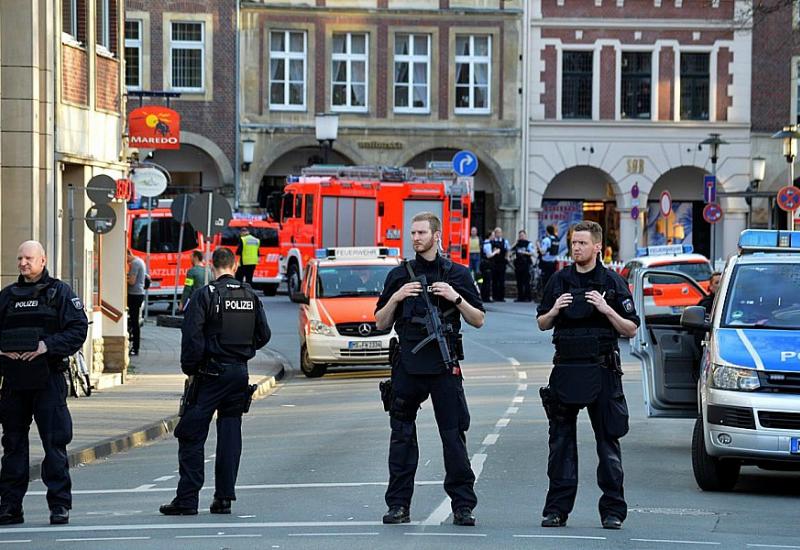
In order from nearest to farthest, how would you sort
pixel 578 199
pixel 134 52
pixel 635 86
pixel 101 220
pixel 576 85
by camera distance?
pixel 101 220 < pixel 134 52 < pixel 576 85 < pixel 635 86 < pixel 578 199

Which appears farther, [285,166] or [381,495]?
[285,166]

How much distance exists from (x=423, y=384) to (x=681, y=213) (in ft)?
150

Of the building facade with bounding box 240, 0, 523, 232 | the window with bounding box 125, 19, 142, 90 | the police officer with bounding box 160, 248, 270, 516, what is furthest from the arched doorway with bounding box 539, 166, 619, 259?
the police officer with bounding box 160, 248, 270, 516

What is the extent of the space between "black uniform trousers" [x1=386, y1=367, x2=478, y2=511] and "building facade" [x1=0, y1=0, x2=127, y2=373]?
1030 cm

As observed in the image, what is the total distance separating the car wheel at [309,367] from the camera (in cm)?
2635

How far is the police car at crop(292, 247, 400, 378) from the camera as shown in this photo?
25844mm

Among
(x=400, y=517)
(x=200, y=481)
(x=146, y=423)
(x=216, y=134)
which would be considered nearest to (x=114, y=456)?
(x=146, y=423)

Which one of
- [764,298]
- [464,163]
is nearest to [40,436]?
[764,298]

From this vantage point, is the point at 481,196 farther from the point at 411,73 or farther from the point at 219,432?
the point at 219,432

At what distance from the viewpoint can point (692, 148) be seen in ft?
179

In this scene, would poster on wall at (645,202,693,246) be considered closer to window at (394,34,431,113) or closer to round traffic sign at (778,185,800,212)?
window at (394,34,431,113)

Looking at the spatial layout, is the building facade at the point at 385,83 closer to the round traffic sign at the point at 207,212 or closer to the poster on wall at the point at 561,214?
the poster on wall at the point at 561,214

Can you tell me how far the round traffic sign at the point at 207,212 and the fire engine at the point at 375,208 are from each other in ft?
52.8

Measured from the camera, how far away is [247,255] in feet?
135
